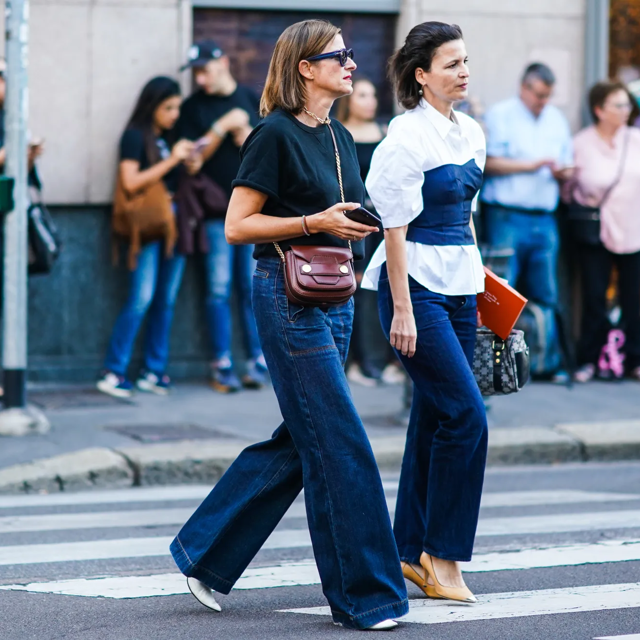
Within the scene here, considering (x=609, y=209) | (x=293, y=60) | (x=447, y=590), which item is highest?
(x=293, y=60)

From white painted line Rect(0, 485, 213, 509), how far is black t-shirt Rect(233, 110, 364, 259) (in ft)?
9.69

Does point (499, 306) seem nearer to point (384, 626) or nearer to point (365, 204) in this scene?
point (384, 626)

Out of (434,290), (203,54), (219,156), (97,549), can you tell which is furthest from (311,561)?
(203,54)

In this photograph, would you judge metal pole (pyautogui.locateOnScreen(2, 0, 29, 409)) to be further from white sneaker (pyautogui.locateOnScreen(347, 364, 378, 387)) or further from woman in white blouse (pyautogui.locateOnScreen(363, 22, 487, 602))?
woman in white blouse (pyautogui.locateOnScreen(363, 22, 487, 602))

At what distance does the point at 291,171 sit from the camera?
436cm

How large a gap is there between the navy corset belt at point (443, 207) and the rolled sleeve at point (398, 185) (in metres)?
0.06

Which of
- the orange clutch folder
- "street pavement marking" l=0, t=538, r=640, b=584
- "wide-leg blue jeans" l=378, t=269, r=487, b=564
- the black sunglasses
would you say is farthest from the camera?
"street pavement marking" l=0, t=538, r=640, b=584

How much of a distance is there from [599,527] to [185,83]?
224 inches

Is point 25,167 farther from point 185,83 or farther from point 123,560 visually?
point 123,560

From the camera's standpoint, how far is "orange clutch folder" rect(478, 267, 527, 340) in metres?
5.04

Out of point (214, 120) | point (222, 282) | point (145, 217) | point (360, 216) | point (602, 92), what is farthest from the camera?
point (602, 92)

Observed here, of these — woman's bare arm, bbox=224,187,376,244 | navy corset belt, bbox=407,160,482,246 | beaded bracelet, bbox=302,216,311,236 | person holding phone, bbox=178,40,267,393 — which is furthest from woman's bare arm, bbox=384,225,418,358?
person holding phone, bbox=178,40,267,393

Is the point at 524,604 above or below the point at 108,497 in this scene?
above

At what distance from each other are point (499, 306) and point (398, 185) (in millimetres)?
635
